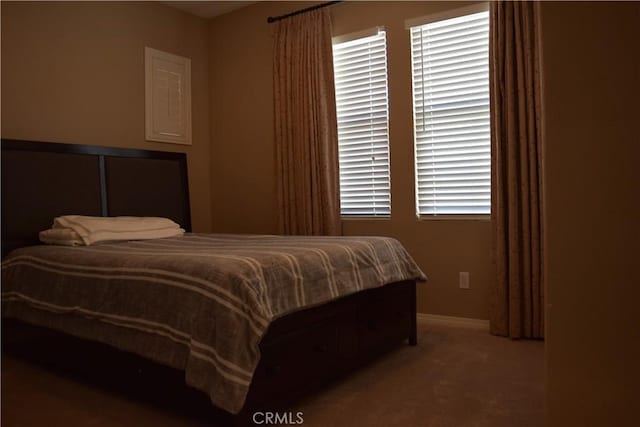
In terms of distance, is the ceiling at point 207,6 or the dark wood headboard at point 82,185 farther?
the ceiling at point 207,6

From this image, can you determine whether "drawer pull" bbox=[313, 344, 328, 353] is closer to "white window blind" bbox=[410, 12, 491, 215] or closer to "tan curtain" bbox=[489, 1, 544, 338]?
"tan curtain" bbox=[489, 1, 544, 338]

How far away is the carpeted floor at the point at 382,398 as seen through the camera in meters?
1.87

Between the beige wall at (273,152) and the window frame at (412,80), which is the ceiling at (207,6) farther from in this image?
the window frame at (412,80)

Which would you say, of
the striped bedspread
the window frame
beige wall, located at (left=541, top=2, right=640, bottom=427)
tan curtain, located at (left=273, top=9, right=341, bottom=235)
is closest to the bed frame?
the striped bedspread

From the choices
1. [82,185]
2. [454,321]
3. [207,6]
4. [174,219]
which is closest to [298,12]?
[207,6]

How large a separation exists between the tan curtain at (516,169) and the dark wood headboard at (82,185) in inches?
103

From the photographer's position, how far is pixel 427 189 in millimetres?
3436

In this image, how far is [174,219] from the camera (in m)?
3.97

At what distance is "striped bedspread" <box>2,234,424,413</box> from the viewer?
1.64 m

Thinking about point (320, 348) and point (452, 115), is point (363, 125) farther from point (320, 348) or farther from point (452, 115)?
point (320, 348)

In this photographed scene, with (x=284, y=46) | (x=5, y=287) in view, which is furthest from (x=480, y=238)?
(x=5, y=287)

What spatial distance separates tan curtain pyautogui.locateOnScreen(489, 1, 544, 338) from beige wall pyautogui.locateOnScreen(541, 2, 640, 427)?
7.23 feet

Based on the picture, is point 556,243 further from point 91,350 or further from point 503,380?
point 91,350

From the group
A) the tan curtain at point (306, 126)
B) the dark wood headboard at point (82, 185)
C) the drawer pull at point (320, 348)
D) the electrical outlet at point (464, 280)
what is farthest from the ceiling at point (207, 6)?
the drawer pull at point (320, 348)
